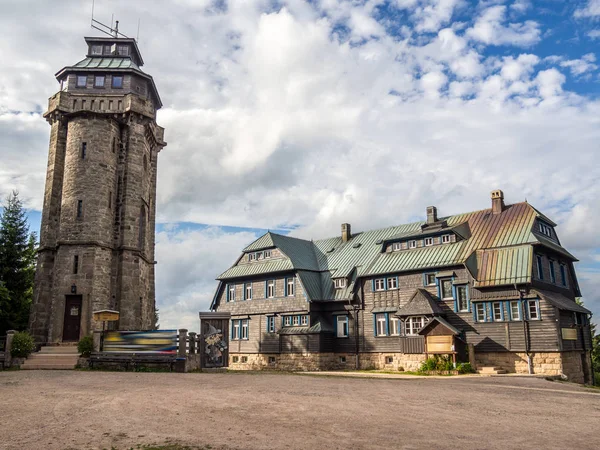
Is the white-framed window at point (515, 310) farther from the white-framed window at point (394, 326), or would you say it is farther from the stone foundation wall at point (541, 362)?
the white-framed window at point (394, 326)

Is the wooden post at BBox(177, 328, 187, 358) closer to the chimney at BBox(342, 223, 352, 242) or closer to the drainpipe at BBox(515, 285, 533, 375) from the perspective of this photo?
the drainpipe at BBox(515, 285, 533, 375)

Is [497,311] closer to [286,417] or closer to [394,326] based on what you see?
[394,326]

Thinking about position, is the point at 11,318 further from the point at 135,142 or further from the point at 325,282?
the point at 325,282

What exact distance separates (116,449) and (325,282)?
31855mm

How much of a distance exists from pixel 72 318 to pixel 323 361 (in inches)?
654

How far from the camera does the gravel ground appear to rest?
29.3 ft

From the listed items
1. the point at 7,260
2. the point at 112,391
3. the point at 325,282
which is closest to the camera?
the point at 112,391

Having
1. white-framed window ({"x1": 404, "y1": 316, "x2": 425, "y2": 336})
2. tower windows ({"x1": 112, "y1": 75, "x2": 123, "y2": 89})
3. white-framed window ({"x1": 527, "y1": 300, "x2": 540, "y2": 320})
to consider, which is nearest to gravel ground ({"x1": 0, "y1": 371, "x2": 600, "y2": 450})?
white-framed window ({"x1": 527, "y1": 300, "x2": 540, "y2": 320})

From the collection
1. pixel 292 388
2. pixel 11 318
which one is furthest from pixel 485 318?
pixel 11 318

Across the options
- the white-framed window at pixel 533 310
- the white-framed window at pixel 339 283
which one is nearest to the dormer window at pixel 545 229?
the white-framed window at pixel 533 310

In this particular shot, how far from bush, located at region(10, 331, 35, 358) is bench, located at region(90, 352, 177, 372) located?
3357 mm

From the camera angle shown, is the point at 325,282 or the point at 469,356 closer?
the point at 469,356

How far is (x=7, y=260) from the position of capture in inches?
1459

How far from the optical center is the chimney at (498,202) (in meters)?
34.1
